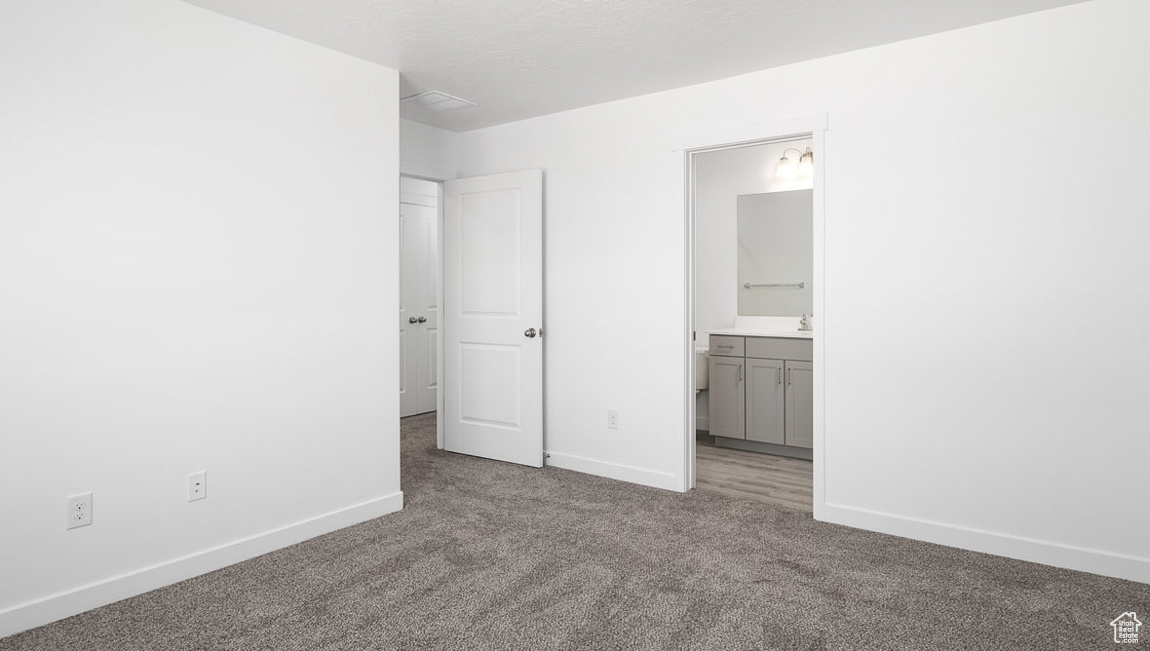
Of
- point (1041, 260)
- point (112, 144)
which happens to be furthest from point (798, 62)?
point (112, 144)

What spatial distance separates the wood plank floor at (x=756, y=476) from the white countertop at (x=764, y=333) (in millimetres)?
860

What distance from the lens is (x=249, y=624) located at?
7.44ft

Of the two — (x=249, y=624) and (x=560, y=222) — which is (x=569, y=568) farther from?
(x=560, y=222)

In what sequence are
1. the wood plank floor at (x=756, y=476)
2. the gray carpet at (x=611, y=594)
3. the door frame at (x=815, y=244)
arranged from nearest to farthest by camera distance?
the gray carpet at (x=611, y=594) < the door frame at (x=815, y=244) < the wood plank floor at (x=756, y=476)

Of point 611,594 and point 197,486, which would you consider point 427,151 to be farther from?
point 611,594

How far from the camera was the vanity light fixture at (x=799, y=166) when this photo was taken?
4.94 m

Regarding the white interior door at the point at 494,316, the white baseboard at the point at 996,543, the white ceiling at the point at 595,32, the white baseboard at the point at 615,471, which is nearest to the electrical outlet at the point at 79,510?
the white ceiling at the point at 595,32

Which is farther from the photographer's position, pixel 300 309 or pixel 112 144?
pixel 300 309

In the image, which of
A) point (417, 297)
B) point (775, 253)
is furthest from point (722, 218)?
point (417, 297)

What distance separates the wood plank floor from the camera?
3729 millimetres

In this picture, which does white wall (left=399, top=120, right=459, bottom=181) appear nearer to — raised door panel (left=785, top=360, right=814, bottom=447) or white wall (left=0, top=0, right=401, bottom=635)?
white wall (left=0, top=0, right=401, bottom=635)

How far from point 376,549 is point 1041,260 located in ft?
10.2

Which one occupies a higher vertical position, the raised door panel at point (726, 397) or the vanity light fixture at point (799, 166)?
the vanity light fixture at point (799, 166)

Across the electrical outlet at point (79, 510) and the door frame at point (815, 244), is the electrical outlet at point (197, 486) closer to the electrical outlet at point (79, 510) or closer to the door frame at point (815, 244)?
the electrical outlet at point (79, 510)
